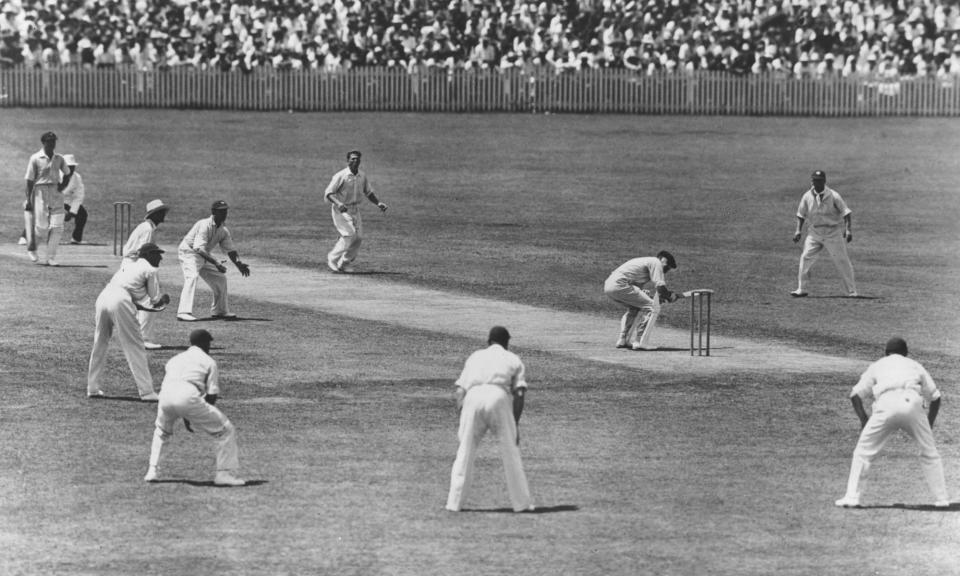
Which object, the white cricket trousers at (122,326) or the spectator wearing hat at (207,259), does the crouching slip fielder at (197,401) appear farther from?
the spectator wearing hat at (207,259)

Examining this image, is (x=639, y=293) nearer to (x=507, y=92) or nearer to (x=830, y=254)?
(x=830, y=254)

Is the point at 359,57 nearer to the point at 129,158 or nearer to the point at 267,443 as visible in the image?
the point at 129,158

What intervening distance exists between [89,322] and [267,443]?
368 inches

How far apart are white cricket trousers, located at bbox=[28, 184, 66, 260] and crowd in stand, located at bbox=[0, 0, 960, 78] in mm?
28705

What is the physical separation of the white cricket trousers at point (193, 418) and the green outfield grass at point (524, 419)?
1.16 ft

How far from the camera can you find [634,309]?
2702 centimetres

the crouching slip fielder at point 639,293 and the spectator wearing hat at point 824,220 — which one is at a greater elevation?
the spectator wearing hat at point 824,220

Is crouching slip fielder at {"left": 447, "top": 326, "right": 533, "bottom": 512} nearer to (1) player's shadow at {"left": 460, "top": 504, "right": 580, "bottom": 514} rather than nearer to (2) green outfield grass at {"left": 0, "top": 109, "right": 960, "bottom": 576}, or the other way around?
(1) player's shadow at {"left": 460, "top": 504, "right": 580, "bottom": 514}

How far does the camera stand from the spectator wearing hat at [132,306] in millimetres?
21734

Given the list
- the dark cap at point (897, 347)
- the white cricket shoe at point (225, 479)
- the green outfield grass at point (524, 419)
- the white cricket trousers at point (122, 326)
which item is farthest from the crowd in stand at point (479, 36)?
the dark cap at point (897, 347)

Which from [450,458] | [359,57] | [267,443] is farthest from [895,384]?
[359,57]

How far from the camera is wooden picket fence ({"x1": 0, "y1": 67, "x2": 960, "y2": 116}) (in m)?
63.0

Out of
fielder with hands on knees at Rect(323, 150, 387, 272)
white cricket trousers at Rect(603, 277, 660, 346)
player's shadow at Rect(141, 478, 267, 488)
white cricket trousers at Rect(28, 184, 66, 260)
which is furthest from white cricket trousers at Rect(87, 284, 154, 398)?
fielder with hands on knees at Rect(323, 150, 387, 272)

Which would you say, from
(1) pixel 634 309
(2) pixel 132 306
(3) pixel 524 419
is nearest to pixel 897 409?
(3) pixel 524 419
